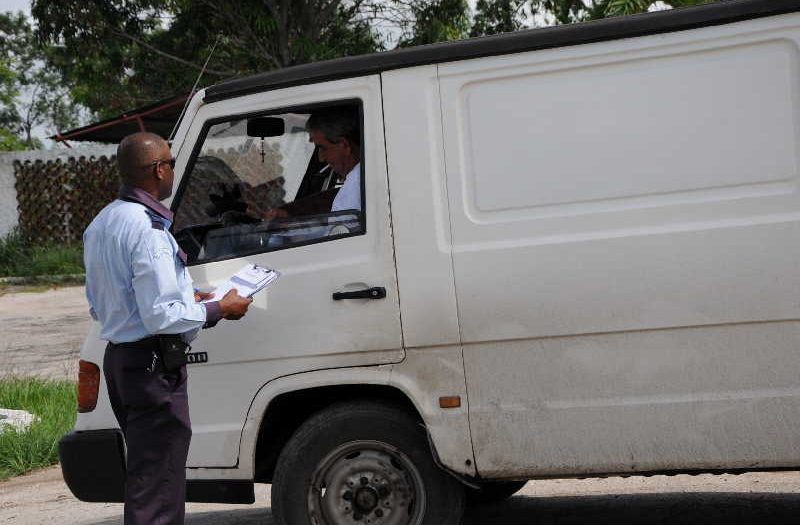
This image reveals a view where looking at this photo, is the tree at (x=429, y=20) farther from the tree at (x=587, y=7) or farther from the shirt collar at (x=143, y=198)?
the shirt collar at (x=143, y=198)

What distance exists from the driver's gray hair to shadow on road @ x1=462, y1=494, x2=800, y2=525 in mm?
2079

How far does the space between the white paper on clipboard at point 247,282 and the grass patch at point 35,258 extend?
16.2 m

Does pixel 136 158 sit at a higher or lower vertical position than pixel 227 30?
lower

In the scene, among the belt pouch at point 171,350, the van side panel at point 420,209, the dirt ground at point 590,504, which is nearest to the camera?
the belt pouch at point 171,350

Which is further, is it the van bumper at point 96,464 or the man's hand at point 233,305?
the van bumper at point 96,464

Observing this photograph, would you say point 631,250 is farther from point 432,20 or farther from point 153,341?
point 432,20

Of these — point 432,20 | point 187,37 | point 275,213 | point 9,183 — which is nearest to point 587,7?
point 432,20

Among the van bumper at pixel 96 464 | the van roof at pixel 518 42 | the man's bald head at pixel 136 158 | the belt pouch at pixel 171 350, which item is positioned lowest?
the van bumper at pixel 96 464

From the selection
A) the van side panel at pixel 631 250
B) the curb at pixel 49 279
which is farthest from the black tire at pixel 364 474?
the curb at pixel 49 279

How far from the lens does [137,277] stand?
14.1 ft

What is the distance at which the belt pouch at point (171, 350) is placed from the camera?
4.37m

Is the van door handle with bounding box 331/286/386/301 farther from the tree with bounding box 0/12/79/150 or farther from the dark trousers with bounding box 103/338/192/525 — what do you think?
the tree with bounding box 0/12/79/150

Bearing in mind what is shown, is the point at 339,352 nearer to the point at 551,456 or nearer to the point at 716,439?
the point at 551,456

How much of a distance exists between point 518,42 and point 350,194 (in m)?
0.89
